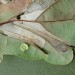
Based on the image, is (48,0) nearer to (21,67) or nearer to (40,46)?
(40,46)

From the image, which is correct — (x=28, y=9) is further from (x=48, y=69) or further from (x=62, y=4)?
(x=48, y=69)

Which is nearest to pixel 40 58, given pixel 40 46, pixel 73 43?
pixel 40 46

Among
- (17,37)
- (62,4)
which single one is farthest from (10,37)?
(62,4)

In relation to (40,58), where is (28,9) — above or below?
above

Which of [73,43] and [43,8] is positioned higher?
[43,8]

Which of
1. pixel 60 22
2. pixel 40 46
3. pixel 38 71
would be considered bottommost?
pixel 38 71

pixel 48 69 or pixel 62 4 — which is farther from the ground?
pixel 62 4

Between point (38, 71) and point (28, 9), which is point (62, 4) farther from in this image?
point (38, 71)
